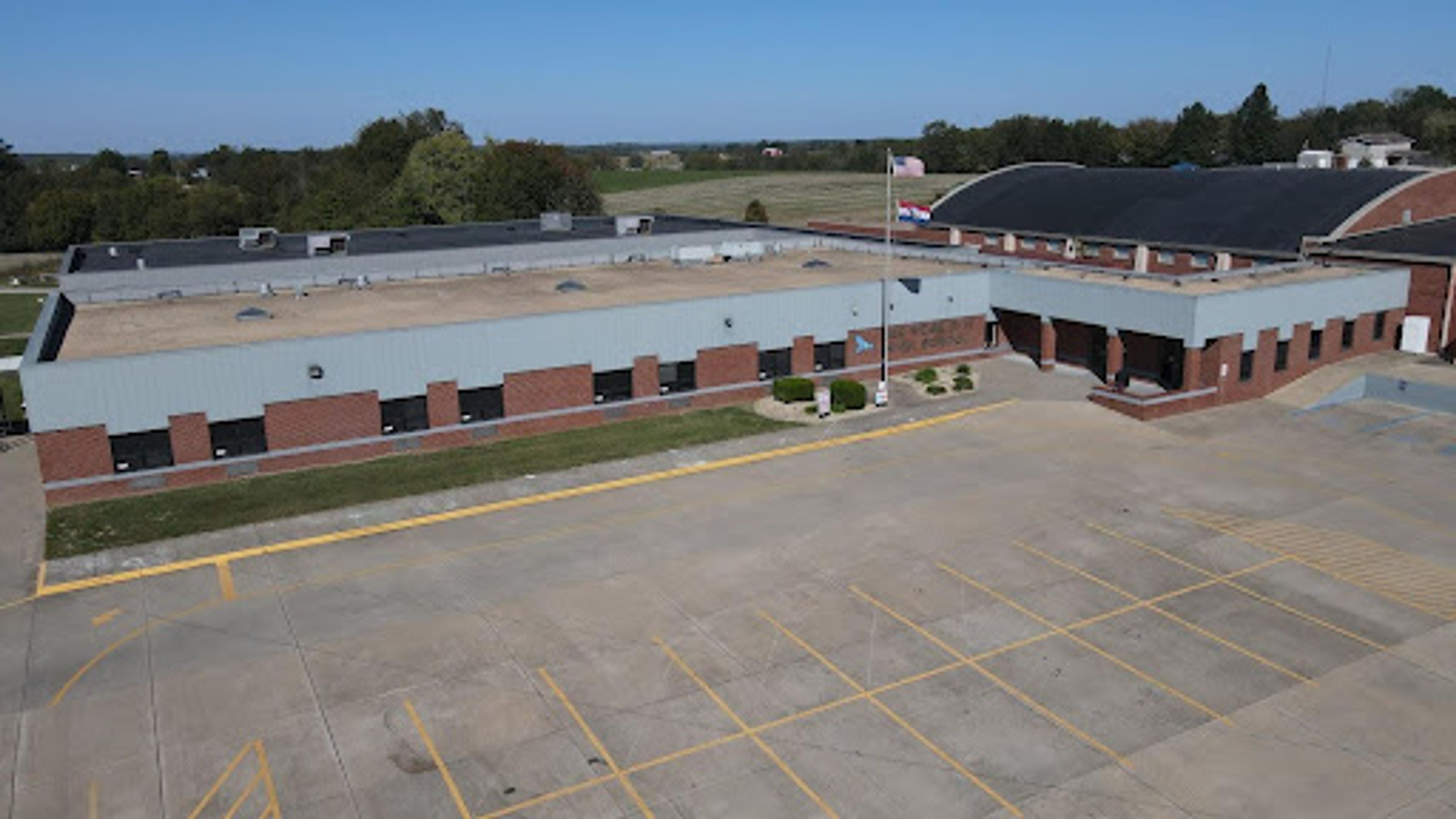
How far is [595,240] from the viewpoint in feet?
211

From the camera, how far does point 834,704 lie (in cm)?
2064

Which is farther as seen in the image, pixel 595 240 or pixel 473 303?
pixel 595 240

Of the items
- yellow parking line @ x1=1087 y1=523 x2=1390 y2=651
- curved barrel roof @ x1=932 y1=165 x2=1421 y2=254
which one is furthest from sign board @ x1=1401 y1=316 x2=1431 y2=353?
yellow parking line @ x1=1087 y1=523 x2=1390 y2=651

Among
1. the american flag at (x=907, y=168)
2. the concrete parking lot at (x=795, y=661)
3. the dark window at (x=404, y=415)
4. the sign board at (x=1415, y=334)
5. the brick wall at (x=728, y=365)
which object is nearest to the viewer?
the concrete parking lot at (x=795, y=661)

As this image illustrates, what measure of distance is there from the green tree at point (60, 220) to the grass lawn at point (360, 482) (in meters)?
124

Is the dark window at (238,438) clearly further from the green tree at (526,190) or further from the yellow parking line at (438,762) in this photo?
the green tree at (526,190)

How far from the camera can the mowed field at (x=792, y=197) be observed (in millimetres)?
141500

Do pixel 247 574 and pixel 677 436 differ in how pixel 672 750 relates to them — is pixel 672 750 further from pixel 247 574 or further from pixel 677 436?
pixel 677 436

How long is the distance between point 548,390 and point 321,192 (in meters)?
81.8

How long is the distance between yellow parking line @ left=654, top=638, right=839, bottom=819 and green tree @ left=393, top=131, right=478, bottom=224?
85.6m

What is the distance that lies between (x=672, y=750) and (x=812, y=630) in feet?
18.2

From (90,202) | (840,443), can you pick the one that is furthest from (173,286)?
(90,202)

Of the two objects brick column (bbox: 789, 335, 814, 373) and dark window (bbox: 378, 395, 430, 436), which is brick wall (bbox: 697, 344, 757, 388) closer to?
brick column (bbox: 789, 335, 814, 373)

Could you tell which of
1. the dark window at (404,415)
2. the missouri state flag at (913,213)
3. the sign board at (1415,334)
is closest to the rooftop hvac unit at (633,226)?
the missouri state flag at (913,213)
